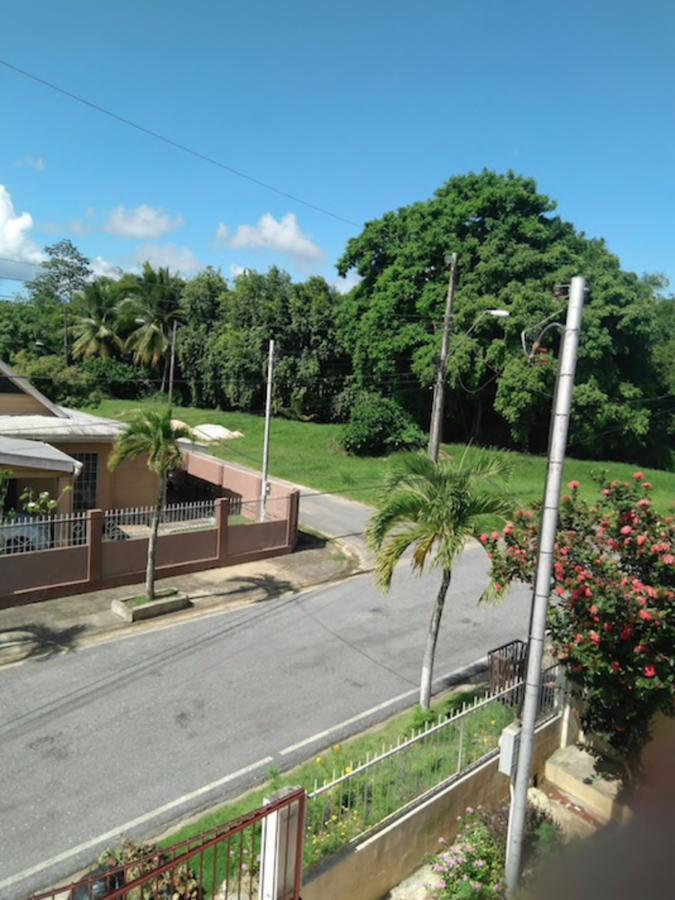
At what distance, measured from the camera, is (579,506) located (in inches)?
357

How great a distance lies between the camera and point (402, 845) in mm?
6840

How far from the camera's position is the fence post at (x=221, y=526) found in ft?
53.5

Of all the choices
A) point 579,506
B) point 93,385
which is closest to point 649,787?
point 579,506

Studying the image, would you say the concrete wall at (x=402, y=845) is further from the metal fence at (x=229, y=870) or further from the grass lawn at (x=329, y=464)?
the grass lawn at (x=329, y=464)

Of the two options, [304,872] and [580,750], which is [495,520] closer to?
[580,750]

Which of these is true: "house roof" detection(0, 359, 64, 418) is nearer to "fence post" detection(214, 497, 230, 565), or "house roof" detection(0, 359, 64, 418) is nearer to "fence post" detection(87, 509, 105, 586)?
"fence post" detection(214, 497, 230, 565)

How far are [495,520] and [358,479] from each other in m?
20.2

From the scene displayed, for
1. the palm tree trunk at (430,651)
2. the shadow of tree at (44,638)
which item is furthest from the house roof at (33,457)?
the palm tree trunk at (430,651)

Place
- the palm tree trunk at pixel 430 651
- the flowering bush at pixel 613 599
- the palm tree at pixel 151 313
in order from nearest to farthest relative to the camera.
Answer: the flowering bush at pixel 613 599 → the palm tree trunk at pixel 430 651 → the palm tree at pixel 151 313

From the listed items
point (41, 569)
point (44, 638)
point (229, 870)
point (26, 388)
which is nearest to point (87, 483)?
point (26, 388)

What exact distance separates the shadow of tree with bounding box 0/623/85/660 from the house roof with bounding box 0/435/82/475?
14.4ft

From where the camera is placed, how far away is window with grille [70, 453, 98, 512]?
19.4m

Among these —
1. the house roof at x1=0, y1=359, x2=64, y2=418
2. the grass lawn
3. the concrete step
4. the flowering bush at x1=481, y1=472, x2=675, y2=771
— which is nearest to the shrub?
the grass lawn

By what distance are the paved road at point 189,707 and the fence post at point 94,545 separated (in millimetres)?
2500
